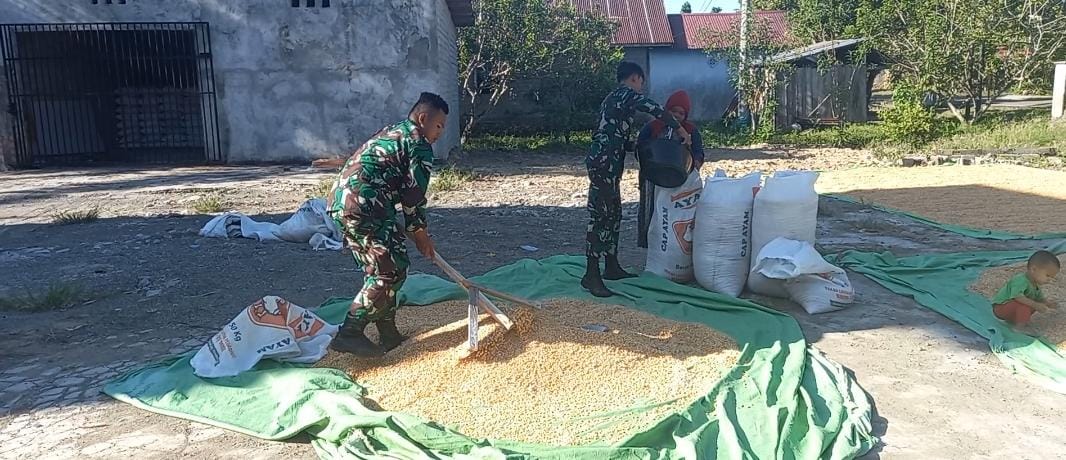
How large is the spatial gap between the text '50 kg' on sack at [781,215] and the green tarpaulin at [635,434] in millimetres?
681

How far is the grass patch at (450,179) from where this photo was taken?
9.52 m

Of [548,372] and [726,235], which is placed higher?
[726,235]

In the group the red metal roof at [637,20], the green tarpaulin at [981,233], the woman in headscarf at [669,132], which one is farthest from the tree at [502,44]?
the woman in headscarf at [669,132]

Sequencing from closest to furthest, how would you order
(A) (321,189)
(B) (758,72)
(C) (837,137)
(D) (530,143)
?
(A) (321,189), (C) (837,137), (D) (530,143), (B) (758,72)

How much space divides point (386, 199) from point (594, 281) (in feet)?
5.44

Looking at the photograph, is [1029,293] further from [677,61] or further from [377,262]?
[677,61]

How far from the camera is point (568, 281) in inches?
193

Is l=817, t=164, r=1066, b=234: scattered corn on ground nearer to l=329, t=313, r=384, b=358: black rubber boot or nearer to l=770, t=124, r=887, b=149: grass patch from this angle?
l=770, t=124, r=887, b=149: grass patch

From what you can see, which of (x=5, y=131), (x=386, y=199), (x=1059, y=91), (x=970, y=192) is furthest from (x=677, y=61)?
(x=386, y=199)

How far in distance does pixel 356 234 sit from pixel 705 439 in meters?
1.63

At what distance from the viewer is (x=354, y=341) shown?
3500 mm

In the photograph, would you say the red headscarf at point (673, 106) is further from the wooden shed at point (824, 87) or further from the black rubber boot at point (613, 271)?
→ the wooden shed at point (824, 87)

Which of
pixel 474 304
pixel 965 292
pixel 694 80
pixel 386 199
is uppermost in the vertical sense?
pixel 694 80

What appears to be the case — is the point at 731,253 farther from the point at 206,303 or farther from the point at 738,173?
the point at 738,173
